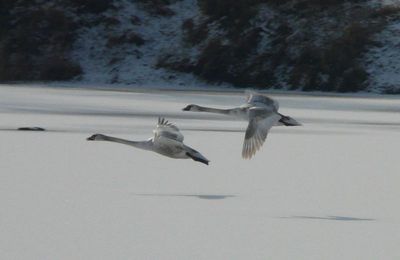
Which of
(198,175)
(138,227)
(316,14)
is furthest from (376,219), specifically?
(316,14)

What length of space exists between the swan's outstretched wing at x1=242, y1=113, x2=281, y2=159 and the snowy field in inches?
7.6

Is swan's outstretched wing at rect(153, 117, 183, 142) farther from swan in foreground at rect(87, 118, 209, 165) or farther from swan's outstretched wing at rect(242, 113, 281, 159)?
swan's outstretched wing at rect(242, 113, 281, 159)

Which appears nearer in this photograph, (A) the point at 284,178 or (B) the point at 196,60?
(A) the point at 284,178

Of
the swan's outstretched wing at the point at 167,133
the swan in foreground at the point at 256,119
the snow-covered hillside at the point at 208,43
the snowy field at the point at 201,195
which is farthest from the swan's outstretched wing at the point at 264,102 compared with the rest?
the snow-covered hillside at the point at 208,43

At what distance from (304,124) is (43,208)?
327 inches

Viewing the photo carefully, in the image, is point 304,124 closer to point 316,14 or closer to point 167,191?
point 167,191

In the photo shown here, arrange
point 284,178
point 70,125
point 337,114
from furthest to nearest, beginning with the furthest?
point 337,114
point 70,125
point 284,178

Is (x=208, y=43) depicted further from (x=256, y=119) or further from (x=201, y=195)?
(x=201, y=195)

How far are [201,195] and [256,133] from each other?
152 cm

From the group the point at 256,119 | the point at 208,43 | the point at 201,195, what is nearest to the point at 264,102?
the point at 256,119

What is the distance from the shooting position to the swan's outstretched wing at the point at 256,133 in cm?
857

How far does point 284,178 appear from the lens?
8.32 m

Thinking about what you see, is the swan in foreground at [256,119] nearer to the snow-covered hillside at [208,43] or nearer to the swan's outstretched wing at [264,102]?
the swan's outstretched wing at [264,102]

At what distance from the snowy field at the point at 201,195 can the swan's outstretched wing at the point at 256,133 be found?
0.19m
